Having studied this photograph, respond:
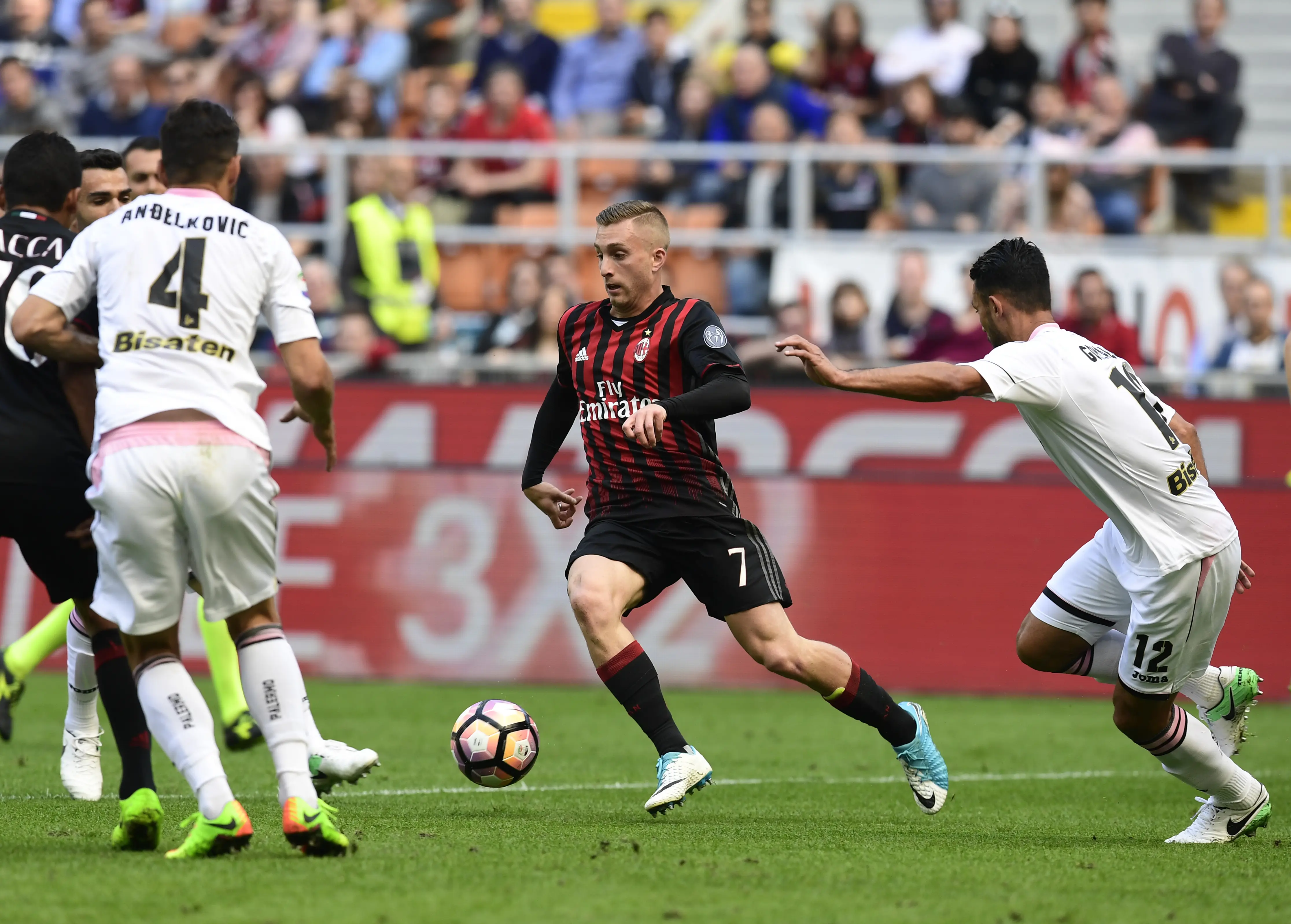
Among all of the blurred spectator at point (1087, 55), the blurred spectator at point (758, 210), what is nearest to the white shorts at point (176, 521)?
the blurred spectator at point (758, 210)

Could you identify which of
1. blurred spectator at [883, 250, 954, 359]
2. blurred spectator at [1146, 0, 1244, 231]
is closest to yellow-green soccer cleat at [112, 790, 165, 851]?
blurred spectator at [883, 250, 954, 359]

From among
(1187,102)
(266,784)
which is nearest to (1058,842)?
(266,784)

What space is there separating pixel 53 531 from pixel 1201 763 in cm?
429

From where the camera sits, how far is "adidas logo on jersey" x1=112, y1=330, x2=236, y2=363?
17.6 feet

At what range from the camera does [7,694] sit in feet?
28.3

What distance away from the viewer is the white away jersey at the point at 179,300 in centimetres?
535

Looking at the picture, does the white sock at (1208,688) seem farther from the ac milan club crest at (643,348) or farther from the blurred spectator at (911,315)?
the blurred spectator at (911,315)

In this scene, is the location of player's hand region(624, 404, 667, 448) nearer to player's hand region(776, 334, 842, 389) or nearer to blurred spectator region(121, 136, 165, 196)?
player's hand region(776, 334, 842, 389)

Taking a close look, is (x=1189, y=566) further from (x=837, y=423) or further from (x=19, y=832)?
(x=837, y=423)

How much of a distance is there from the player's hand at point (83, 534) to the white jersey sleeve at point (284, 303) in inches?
45.6

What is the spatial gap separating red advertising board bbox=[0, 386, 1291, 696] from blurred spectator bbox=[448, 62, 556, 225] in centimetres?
272

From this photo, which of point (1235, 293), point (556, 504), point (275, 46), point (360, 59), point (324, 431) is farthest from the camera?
point (275, 46)

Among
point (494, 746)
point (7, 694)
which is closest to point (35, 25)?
point (7, 694)

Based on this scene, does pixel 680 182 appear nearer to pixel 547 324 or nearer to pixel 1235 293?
pixel 547 324
